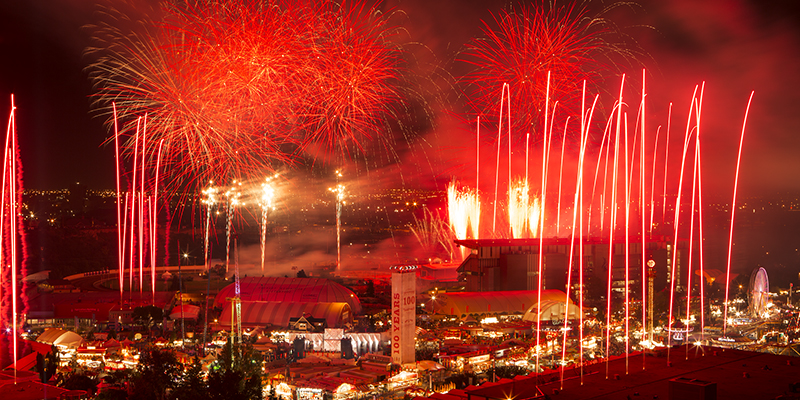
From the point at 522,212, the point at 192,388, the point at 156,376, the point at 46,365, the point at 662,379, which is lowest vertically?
the point at 46,365

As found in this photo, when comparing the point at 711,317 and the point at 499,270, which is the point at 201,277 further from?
the point at 711,317

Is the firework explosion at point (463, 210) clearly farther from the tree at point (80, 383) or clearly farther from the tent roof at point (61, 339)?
the tree at point (80, 383)

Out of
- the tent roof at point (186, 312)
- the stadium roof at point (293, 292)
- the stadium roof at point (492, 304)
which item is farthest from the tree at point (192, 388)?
the stadium roof at point (492, 304)

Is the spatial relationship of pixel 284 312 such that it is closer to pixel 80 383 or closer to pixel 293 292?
pixel 293 292

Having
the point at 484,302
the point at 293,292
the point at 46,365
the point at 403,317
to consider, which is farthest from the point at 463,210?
the point at 46,365

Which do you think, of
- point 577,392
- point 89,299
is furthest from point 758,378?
point 89,299

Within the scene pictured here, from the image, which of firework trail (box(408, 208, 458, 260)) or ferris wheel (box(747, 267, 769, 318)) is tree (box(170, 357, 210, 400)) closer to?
ferris wheel (box(747, 267, 769, 318))
